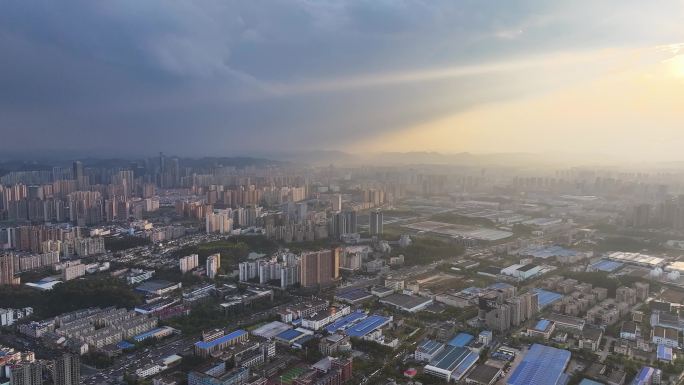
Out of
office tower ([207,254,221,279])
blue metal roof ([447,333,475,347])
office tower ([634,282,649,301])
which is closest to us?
blue metal roof ([447,333,475,347])

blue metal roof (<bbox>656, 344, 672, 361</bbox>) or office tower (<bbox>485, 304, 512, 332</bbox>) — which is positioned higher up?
office tower (<bbox>485, 304, 512, 332</bbox>)

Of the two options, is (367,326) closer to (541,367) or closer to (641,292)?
(541,367)

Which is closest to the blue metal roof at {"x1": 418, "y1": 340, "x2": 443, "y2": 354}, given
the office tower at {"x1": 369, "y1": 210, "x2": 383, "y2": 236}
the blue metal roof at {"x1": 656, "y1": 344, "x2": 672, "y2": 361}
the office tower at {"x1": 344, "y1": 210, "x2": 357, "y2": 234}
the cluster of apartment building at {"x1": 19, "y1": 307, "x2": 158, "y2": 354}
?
the blue metal roof at {"x1": 656, "y1": 344, "x2": 672, "y2": 361}


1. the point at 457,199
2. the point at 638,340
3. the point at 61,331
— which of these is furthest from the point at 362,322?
the point at 457,199

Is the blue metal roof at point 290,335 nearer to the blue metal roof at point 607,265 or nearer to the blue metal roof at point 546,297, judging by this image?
the blue metal roof at point 546,297

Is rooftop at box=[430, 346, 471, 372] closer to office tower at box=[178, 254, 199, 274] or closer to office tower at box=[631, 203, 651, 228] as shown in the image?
office tower at box=[178, 254, 199, 274]

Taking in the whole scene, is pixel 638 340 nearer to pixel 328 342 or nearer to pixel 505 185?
pixel 328 342
